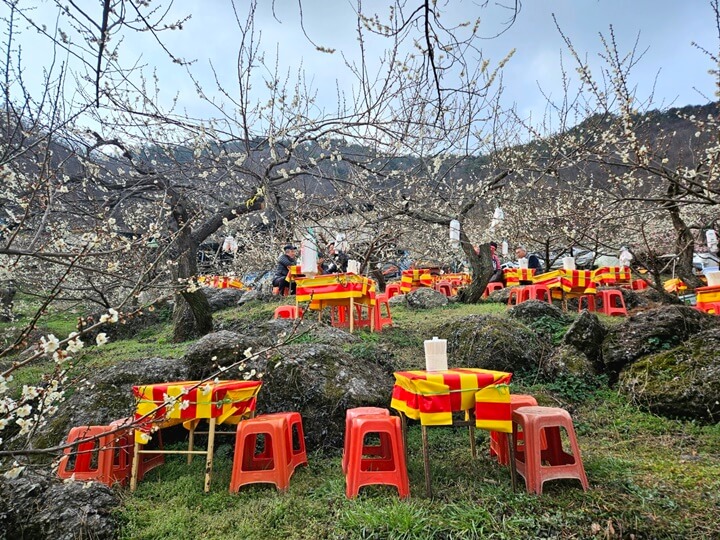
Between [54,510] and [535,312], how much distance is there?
6.11 meters

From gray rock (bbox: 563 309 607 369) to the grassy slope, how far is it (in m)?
1.37

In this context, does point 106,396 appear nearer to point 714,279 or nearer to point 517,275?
point 714,279

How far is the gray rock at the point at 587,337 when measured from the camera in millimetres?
5520

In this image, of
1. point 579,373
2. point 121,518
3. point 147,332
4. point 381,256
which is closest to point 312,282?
point 579,373

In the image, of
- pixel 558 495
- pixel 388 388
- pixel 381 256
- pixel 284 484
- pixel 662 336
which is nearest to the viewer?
pixel 558 495

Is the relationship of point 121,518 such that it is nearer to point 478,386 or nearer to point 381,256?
point 478,386

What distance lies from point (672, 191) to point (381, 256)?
8.21 m

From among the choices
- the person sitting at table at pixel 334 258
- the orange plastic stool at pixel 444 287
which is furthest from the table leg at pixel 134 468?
the orange plastic stool at pixel 444 287

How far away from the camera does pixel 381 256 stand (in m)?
13.4

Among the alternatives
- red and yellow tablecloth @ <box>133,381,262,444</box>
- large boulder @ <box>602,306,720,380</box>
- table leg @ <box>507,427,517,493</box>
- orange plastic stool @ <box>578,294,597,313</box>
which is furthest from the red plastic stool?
orange plastic stool @ <box>578,294,597,313</box>

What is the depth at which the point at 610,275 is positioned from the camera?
948cm

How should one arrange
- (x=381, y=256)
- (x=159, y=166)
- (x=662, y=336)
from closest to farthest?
(x=662, y=336), (x=159, y=166), (x=381, y=256)

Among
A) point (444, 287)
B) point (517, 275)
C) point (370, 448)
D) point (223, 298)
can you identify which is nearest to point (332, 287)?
point (370, 448)

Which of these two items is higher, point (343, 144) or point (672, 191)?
point (343, 144)
